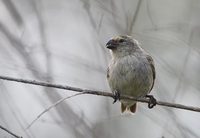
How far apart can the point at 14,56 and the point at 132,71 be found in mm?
1155

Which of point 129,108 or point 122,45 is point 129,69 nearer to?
point 122,45

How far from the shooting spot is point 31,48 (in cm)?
501

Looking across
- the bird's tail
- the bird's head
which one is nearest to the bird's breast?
the bird's head

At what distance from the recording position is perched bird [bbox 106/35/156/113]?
5.58m

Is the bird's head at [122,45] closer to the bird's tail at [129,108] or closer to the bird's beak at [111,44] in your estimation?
the bird's beak at [111,44]

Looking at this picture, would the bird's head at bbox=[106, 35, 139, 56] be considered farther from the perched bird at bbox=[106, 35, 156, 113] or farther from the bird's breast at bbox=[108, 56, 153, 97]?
the bird's breast at bbox=[108, 56, 153, 97]

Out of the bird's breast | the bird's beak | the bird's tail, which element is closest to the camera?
the bird's breast

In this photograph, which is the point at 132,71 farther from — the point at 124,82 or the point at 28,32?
the point at 28,32

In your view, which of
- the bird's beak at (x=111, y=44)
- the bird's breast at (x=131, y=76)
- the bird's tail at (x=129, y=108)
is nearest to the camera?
the bird's breast at (x=131, y=76)

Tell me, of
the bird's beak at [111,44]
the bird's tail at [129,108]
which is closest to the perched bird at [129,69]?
the bird's beak at [111,44]

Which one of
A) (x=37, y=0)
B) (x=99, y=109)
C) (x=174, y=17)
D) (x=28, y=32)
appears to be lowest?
(x=99, y=109)

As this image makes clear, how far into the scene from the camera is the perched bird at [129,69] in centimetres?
558

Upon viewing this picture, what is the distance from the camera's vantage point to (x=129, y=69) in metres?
5.61

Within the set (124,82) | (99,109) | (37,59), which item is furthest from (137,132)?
(37,59)
